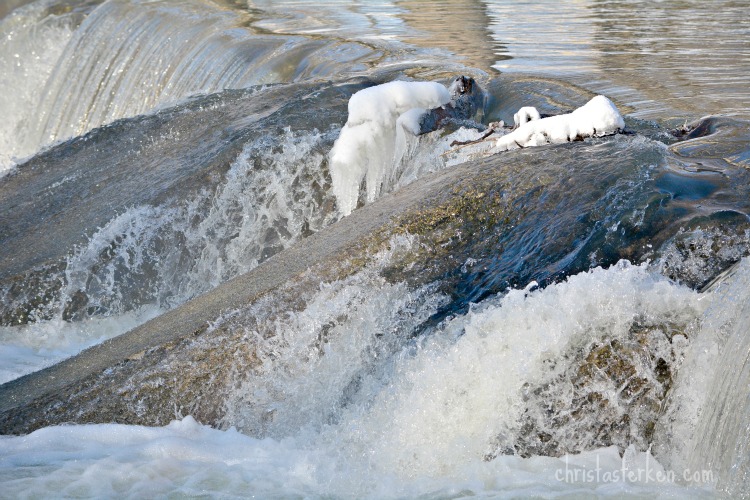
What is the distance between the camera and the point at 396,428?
335cm

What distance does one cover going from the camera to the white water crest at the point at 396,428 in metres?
3.18

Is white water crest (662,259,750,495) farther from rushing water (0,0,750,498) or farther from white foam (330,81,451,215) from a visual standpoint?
white foam (330,81,451,215)

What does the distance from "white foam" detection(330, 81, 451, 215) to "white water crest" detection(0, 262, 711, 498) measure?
1.70m

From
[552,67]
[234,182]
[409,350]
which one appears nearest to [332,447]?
[409,350]

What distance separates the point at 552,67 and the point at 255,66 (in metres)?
2.47

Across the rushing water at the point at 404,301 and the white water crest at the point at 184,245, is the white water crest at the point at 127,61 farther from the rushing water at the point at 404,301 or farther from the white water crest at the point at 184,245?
the white water crest at the point at 184,245

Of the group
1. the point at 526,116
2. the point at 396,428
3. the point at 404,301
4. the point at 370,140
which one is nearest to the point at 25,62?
the point at 370,140

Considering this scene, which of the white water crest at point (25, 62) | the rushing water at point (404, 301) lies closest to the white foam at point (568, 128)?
the rushing water at point (404, 301)

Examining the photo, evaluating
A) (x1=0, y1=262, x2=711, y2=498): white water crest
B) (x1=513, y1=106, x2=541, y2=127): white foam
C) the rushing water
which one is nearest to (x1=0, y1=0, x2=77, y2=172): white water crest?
the rushing water

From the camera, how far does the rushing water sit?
3178 millimetres

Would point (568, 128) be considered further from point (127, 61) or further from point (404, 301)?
point (127, 61)

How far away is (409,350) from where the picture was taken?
352 centimetres

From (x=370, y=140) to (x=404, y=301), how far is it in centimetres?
176

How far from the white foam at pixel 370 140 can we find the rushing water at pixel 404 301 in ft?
0.05
